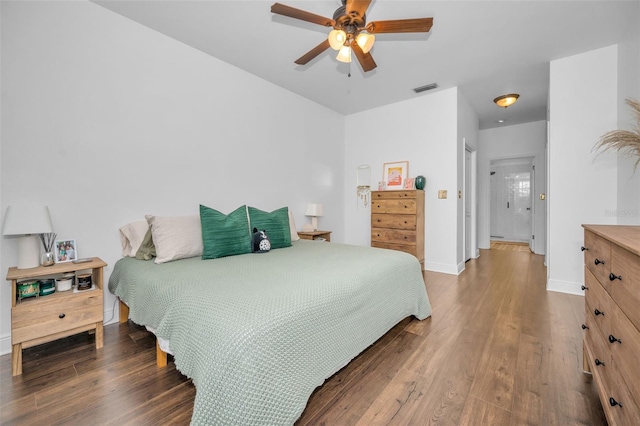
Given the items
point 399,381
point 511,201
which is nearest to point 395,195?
point 399,381

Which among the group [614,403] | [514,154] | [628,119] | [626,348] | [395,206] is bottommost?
[614,403]

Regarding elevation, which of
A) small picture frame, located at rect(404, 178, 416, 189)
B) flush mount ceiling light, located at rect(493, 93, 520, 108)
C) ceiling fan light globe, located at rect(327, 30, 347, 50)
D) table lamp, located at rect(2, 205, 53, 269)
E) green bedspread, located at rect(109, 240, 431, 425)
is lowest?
green bedspread, located at rect(109, 240, 431, 425)

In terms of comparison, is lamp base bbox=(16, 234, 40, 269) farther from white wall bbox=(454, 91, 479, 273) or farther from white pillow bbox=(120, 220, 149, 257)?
white wall bbox=(454, 91, 479, 273)

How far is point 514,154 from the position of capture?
559 cm

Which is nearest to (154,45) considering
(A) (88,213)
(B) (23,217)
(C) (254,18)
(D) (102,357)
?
Result: (C) (254,18)

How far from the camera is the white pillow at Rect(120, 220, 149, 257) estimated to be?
7.80ft

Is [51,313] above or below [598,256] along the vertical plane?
below

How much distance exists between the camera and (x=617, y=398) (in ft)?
3.34

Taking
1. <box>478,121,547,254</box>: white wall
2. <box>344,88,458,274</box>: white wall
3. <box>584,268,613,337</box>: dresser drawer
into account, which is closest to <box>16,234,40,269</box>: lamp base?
<box>584,268,613,337</box>: dresser drawer

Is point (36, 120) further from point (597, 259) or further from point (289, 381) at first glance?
point (597, 259)

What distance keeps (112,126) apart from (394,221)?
352 centimetres

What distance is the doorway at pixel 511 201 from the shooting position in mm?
6957

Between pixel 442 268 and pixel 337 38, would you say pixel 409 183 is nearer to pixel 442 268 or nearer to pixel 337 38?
pixel 442 268

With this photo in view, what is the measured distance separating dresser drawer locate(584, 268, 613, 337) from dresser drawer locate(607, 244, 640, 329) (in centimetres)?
11
